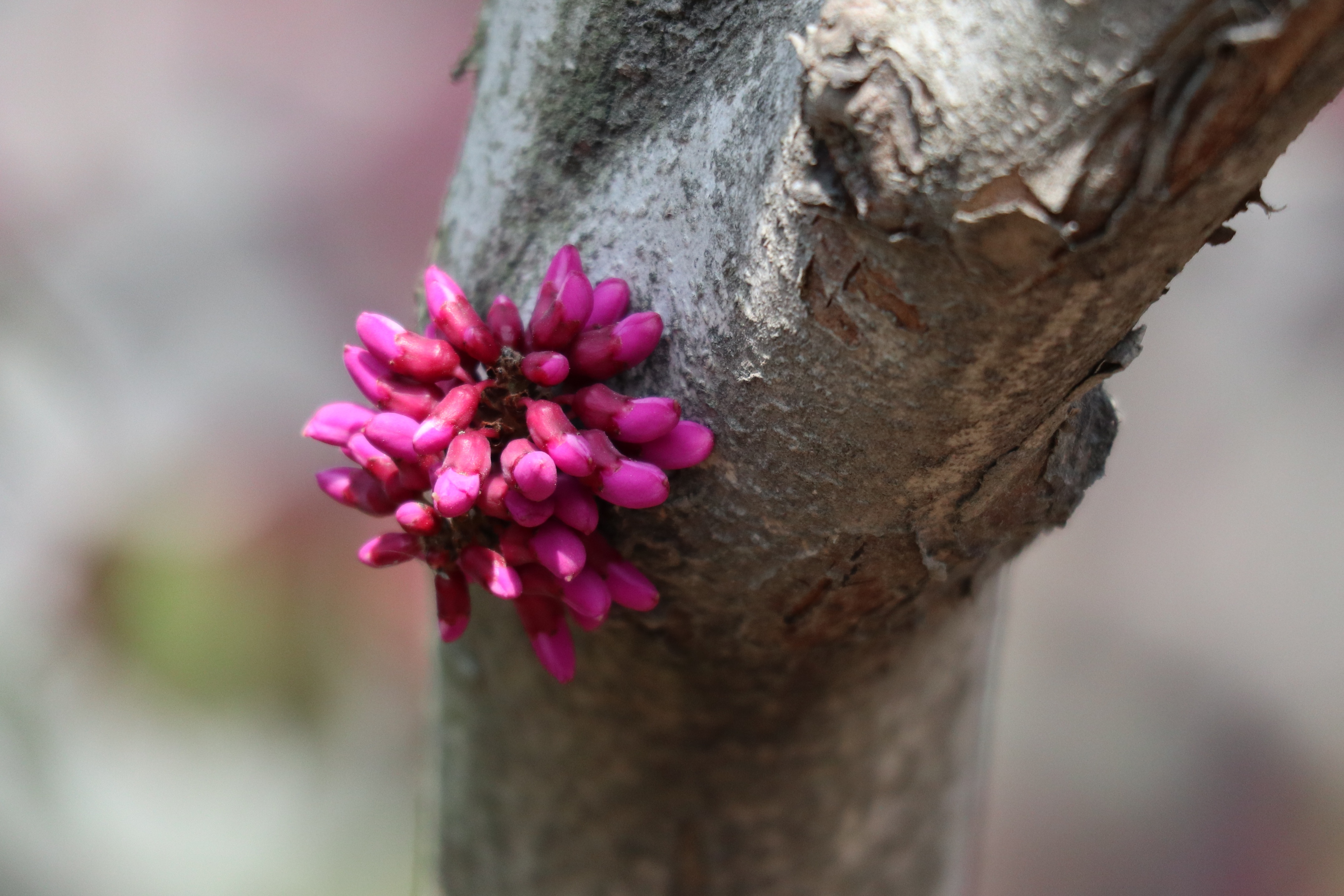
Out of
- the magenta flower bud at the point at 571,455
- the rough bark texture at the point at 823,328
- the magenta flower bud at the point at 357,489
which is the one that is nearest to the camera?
the rough bark texture at the point at 823,328

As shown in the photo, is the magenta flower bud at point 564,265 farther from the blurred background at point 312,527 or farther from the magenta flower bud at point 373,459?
the blurred background at point 312,527

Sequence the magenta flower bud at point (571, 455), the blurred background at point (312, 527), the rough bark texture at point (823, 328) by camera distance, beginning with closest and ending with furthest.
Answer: the rough bark texture at point (823, 328)
the magenta flower bud at point (571, 455)
the blurred background at point (312, 527)

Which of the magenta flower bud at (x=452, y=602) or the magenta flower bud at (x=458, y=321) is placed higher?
the magenta flower bud at (x=458, y=321)

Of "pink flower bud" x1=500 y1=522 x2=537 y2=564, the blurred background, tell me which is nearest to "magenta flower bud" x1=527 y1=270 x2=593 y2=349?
"pink flower bud" x1=500 y1=522 x2=537 y2=564

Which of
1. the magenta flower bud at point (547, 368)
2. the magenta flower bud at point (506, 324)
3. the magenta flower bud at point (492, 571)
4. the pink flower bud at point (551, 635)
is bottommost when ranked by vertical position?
the pink flower bud at point (551, 635)

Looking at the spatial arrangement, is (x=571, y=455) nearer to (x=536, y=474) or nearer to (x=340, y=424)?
(x=536, y=474)

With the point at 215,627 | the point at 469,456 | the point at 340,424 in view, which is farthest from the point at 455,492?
the point at 215,627

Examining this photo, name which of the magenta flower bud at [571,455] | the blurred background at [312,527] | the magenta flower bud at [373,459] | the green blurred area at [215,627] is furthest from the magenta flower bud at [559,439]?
the green blurred area at [215,627]

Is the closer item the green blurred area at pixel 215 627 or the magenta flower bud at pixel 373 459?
the magenta flower bud at pixel 373 459
